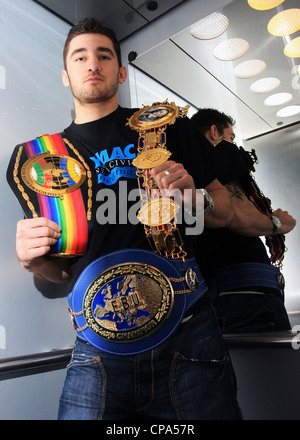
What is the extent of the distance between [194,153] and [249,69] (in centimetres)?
114

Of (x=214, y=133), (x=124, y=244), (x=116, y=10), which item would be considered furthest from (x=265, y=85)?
(x=124, y=244)

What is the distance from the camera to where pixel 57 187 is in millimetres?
993

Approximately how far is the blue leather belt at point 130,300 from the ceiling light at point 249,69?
1387 mm

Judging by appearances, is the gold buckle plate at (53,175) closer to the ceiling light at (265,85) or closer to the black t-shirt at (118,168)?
the black t-shirt at (118,168)

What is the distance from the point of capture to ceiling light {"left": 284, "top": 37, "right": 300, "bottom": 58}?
69.4 inches

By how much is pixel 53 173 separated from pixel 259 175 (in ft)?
3.40

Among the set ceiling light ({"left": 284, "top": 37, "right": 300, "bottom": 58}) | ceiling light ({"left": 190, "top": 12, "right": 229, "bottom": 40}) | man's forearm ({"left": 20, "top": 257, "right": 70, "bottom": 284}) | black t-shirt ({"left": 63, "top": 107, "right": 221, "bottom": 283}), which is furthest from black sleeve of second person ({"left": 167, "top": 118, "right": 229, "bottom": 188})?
ceiling light ({"left": 284, "top": 37, "right": 300, "bottom": 58})

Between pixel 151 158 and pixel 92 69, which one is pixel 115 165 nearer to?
pixel 151 158

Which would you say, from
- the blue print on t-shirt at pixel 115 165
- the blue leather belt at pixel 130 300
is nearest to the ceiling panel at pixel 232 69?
the blue print on t-shirt at pixel 115 165

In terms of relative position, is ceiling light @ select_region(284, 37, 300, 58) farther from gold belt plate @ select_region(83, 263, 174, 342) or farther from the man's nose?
gold belt plate @ select_region(83, 263, 174, 342)

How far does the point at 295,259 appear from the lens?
5.20ft

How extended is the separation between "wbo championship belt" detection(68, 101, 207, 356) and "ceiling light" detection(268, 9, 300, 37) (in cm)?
125

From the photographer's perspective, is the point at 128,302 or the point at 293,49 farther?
the point at 293,49

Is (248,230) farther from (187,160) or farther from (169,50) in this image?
(169,50)
